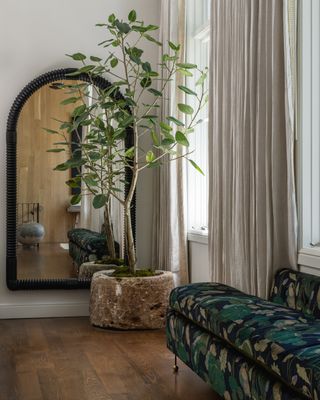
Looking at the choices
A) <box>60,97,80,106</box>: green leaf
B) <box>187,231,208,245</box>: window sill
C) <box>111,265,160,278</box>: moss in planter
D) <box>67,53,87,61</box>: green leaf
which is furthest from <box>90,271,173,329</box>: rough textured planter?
<box>67,53,87,61</box>: green leaf

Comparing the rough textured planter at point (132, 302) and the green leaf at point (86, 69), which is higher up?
the green leaf at point (86, 69)

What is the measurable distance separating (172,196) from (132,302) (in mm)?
886

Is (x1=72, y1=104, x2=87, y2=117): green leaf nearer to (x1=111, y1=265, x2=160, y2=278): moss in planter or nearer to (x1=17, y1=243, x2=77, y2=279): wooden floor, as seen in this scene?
(x1=17, y1=243, x2=77, y2=279): wooden floor

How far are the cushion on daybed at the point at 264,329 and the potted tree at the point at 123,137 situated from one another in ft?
3.94

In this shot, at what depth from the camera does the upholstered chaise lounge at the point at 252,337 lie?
2006mm

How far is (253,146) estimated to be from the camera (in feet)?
10.9

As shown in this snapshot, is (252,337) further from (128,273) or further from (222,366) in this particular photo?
(128,273)

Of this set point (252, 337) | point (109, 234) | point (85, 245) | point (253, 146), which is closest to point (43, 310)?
point (85, 245)

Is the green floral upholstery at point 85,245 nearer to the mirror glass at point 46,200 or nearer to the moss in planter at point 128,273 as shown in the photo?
the mirror glass at point 46,200

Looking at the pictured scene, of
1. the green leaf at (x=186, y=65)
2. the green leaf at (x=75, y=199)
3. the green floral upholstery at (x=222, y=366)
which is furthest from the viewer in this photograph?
the green leaf at (x=75, y=199)

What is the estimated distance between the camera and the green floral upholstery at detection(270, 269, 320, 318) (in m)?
2.70

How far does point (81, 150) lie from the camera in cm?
468

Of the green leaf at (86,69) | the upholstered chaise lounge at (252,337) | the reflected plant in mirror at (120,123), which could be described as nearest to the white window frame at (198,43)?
the reflected plant in mirror at (120,123)

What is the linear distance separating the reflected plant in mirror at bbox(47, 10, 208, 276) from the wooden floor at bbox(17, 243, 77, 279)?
1.19ft
